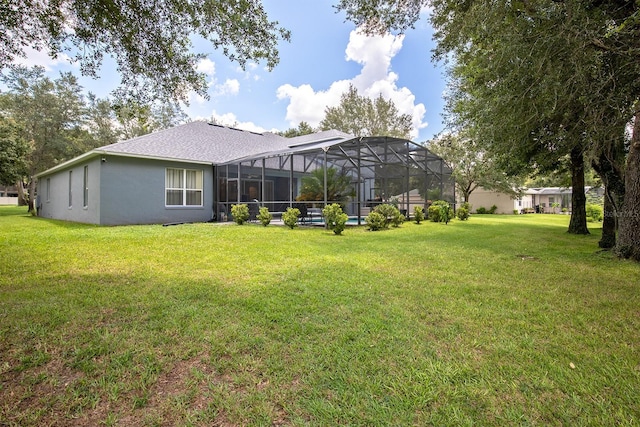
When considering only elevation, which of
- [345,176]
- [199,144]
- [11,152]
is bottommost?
[345,176]

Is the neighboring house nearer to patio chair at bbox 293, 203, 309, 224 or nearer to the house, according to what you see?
the house

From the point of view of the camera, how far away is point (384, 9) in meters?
5.78

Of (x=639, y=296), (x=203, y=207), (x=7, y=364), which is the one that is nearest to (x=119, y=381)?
(x=7, y=364)

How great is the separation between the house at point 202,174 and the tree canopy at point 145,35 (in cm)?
580

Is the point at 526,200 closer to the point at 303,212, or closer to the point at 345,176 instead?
the point at 345,176

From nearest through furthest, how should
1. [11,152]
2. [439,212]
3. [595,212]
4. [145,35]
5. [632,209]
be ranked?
[145,35] < [632,209] < [439,212] < [11,152] < [595,212]

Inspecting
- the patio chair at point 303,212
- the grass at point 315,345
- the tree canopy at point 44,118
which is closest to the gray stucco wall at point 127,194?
the patio chair at point 303,212

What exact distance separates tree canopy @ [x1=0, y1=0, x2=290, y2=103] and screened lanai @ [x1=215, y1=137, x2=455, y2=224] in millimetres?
5744

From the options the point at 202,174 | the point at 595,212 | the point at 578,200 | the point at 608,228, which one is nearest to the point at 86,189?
the point at 202,174

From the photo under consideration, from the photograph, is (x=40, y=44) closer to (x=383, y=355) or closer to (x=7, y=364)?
(x=7, y=364)

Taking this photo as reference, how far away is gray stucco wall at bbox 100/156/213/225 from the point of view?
11906mm

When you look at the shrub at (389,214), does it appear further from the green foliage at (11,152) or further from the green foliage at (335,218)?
the green foliage at (11,152)

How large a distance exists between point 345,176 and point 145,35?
955cm

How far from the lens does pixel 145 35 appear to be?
16.1 ft
